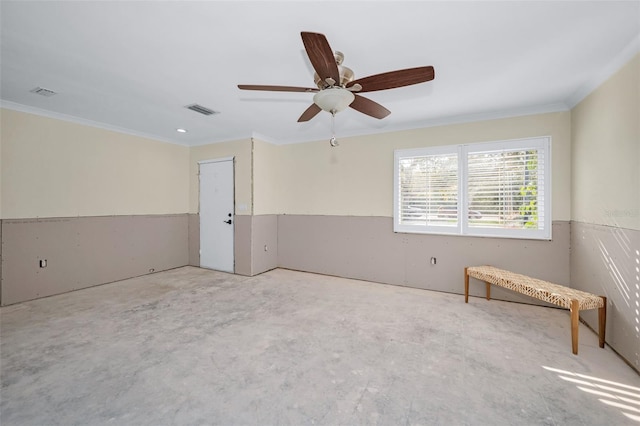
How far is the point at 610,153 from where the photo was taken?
2.60 m

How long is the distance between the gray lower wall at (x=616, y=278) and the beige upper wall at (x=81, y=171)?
632cm

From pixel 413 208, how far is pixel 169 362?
11.9 feet

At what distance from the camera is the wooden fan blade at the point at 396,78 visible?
1.84 m

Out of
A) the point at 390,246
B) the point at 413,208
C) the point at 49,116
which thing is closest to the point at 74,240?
the point at 49,116

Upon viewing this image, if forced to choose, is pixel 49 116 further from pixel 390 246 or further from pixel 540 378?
pixel 540 378

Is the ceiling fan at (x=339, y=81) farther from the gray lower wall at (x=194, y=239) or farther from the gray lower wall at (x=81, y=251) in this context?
the gray lower wall at (x=194, y=239)

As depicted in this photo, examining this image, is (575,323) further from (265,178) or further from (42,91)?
(42,91)

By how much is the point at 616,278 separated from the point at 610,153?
45.2 inches

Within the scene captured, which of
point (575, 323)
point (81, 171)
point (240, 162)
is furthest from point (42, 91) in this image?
point (575, 323)

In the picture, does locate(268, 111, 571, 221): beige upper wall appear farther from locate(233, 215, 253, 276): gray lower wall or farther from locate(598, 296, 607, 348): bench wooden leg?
locate(598, 296, 607, 348): bench wooden leg

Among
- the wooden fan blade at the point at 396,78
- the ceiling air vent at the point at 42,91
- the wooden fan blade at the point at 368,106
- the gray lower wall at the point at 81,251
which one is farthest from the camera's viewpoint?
the gray lower wall at the point at 81,251

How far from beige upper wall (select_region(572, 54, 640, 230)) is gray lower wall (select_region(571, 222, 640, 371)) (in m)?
0.12

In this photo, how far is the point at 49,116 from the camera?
385 cm

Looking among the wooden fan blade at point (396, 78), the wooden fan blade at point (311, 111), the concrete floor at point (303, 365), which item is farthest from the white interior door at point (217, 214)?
the wooden fan blade at point (396, 78)
